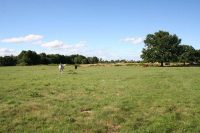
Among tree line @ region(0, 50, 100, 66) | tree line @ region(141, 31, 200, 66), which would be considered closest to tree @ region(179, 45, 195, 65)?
tree line @ region(141, 31, 200, 66)

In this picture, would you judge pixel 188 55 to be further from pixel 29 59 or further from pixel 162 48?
pixel 29 59

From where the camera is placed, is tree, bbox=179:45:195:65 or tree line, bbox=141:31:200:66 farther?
tree, bbox=179:45:195:65

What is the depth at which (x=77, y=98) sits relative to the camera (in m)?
18.5

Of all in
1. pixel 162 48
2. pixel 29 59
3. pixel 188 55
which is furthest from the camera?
pixel 29 59

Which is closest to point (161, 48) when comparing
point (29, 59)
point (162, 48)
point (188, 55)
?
point (162, 48)

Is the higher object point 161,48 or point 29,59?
point 161,48

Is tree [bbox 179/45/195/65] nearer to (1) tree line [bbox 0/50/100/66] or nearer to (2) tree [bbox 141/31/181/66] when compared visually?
(2) tree [bbox 141/31/181/66]

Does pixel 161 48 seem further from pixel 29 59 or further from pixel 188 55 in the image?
pixel 29 59

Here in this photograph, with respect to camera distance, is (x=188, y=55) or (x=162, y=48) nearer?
(x=162, y=48)

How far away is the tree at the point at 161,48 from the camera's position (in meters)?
105

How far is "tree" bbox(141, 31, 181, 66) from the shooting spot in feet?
343

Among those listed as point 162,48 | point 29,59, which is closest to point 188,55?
point 162,48

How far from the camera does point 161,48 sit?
350 ft

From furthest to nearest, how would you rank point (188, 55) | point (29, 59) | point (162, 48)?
point (29, 59), point (188, 55), point (162, 48)
